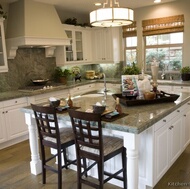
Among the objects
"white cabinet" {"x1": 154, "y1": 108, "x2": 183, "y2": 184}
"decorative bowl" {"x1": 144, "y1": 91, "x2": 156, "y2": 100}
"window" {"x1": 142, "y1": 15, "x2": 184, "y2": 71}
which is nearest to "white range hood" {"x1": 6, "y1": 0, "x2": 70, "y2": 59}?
"window" {"x1": 142, "y1": 15, "x2": 184, "y2": 71}

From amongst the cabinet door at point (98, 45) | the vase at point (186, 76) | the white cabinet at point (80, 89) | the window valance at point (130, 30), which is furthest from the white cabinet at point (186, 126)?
the cabinet door at point (98, 45)

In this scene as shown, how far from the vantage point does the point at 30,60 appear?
5078mm

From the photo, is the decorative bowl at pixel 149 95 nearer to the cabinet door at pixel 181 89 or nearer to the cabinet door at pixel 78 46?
the cabinet door at pixel 181 89

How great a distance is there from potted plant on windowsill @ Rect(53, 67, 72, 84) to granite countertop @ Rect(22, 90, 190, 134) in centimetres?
233

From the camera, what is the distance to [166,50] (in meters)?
5.60

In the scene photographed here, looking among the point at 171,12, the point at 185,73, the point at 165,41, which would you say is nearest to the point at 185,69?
the point at 185,73

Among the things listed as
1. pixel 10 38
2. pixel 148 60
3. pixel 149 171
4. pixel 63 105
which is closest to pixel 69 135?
pixel 63 105

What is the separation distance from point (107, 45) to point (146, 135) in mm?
4002

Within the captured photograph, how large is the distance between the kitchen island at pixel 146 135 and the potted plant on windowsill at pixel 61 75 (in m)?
2.26

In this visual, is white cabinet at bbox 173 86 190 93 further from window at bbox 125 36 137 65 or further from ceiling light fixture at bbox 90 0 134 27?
ceiling light fixture at bbox 90 0 134 27

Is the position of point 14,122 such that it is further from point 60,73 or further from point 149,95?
point 149,95

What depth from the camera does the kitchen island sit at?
212 centimetres

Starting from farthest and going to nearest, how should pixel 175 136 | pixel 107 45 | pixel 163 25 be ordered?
pixel 107 45 → pixel 163 25 → pixel 175 136

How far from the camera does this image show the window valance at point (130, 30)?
5834 mm
